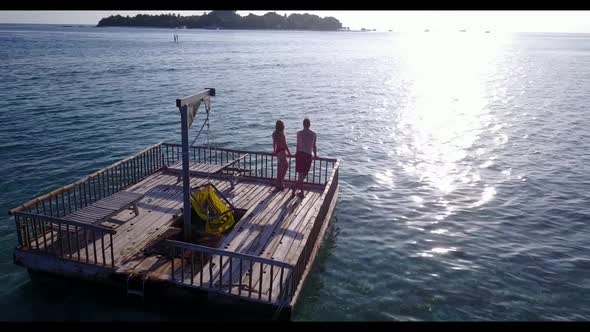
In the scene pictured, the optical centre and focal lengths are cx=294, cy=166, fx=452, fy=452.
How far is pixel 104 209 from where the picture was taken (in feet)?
37.4

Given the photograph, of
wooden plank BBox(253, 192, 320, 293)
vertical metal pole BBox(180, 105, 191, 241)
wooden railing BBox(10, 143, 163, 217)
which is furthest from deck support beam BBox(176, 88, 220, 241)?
wooden railing BBox(10, 143, 163, 217)

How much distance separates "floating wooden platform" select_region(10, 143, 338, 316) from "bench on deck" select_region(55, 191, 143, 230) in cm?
2

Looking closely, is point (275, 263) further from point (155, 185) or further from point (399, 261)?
point (155, 185)

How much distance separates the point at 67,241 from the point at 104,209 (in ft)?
3.74

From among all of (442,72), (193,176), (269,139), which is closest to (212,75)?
(269,139)

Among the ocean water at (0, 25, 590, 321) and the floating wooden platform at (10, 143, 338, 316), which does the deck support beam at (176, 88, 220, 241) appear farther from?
the ocean water at (0, 25, 590, 321)

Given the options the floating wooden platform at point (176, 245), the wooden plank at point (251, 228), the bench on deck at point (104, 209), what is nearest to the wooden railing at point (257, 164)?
the floating wooden platform at point (176, 245)

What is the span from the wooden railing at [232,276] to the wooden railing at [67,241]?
1642mm

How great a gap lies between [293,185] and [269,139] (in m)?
15.0

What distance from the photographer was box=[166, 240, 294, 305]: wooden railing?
927 cm

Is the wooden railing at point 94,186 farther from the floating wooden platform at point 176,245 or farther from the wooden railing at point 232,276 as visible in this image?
the wooden railing at point 232,276

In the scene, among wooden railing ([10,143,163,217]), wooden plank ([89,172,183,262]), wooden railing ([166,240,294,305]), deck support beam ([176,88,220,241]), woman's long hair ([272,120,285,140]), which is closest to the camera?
wooden railing ([166,240,294,305])

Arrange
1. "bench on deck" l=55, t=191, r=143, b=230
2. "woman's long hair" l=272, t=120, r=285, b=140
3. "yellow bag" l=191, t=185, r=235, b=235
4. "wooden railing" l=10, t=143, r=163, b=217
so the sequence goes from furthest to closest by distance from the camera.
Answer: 1. "woman's long hair" l=272, t=120, r=285, b=140
2. "wooden railing" l=10, t=143, r=163, b=217
3. "yellow bag" l=191, t=185, r=235, b=235
4. "bench on deck" l=55, t=191, r=143, b=230

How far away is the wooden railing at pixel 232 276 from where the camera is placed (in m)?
9.27
